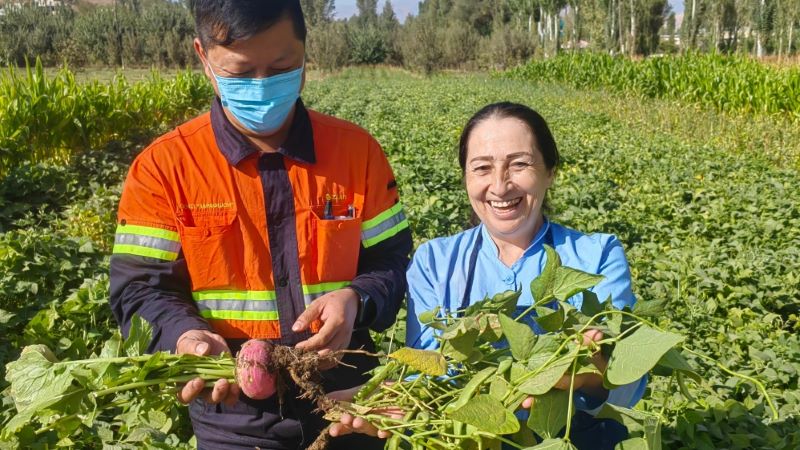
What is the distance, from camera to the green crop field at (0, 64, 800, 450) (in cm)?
238

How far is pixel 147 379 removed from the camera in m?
1.52

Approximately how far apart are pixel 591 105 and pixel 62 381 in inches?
621

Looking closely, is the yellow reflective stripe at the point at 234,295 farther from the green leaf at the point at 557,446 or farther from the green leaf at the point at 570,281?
the green leaf at the point at 557,446

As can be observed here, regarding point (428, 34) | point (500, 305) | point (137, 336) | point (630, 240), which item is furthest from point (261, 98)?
point (428, 34)

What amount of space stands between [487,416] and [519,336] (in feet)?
0.55

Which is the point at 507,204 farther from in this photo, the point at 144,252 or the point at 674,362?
the point at 144,252

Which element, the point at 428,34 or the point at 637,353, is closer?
the point at 637,353

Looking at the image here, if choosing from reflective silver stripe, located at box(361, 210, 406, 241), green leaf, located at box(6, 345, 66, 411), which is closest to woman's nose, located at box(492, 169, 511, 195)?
reflective silver stripe, located at box(361, 210, 406, 241)

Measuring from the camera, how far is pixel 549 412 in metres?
1.22

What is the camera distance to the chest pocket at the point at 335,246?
1.76 metres

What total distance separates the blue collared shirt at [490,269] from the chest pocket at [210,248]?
0.49 meters

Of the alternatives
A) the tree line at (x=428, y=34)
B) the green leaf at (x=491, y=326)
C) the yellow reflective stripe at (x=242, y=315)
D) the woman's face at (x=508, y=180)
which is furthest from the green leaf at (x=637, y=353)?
the tree line at (x=428, y=34)

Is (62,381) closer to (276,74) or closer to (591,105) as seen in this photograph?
(276,74)

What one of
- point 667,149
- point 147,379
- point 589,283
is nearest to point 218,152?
point 147,379
